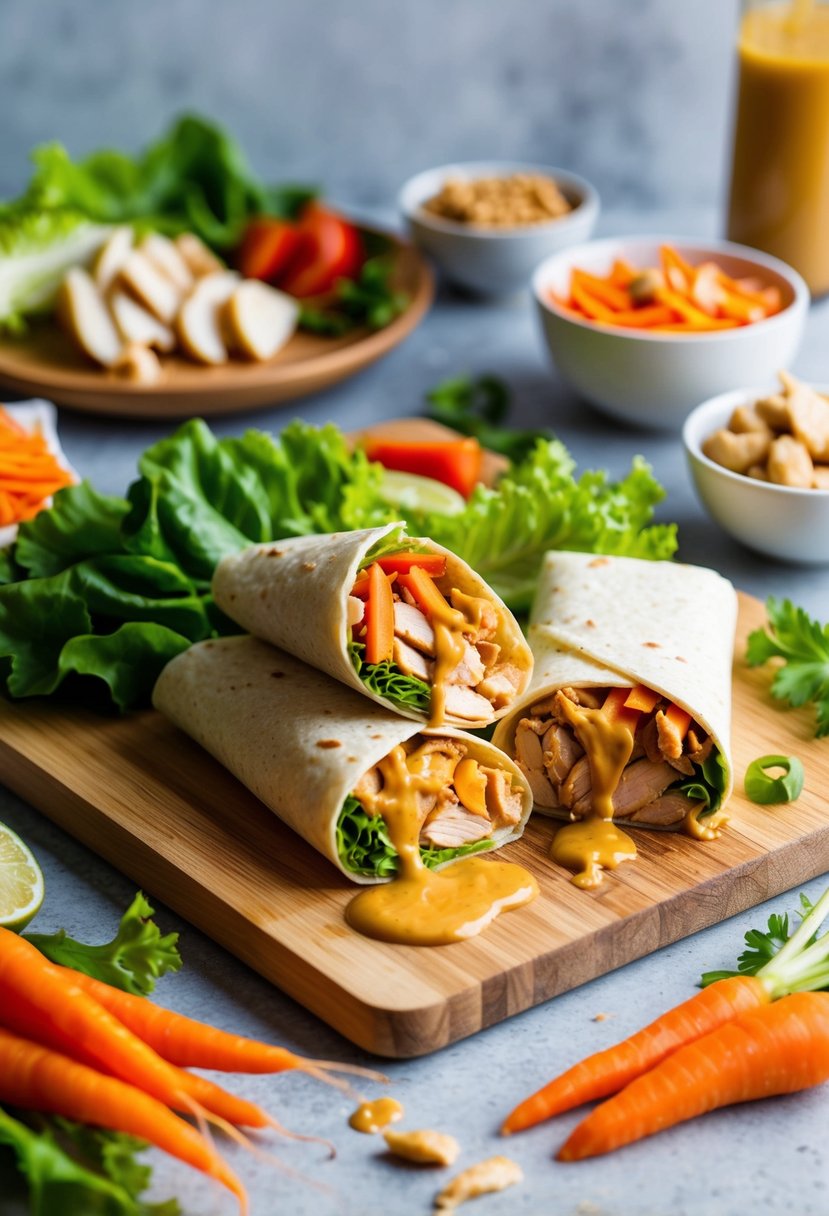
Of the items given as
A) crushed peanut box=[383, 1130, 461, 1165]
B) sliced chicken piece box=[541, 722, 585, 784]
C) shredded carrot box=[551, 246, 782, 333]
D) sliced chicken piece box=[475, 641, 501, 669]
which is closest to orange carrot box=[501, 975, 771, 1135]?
crushed peanut box=[383, 1130, 461, 1165]

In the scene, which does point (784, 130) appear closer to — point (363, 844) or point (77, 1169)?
point (363, 844)

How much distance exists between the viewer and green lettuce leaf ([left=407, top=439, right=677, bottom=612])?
3779 millimetres

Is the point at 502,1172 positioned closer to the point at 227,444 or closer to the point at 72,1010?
the point at 72,1010

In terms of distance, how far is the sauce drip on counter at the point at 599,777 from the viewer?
2.94 m

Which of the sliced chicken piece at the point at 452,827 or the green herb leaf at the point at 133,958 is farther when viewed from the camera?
the sliced chicken piece at the point at 452,827

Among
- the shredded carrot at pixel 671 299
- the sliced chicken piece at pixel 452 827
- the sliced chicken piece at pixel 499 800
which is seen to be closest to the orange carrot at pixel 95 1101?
the sliced chicken piece at pixel 452 827

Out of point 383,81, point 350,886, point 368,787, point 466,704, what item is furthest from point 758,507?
point 383,81

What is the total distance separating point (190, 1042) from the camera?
2.43 m

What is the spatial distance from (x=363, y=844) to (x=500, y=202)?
3443 mm

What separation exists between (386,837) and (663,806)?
1.94 ft

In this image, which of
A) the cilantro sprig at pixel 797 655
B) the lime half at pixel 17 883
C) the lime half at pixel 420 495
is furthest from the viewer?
the lime half at pixel 420 495

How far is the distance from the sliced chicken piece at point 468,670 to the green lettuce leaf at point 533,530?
707 mm

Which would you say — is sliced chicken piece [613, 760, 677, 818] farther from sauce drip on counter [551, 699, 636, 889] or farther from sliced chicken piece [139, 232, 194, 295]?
sliced chicken piece [139, 232, 194, 295]

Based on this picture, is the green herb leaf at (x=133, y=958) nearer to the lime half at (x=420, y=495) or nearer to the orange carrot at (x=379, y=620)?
the orange carrot at (x=379, y=620)
